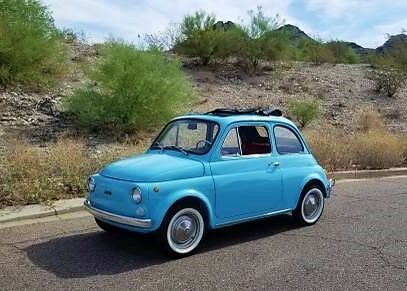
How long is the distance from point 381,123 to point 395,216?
1103cm

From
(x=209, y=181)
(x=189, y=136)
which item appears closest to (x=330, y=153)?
(x=189, y=136)

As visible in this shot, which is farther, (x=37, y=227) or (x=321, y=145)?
(x=321, y=145)

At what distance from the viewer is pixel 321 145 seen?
12633 millimetres

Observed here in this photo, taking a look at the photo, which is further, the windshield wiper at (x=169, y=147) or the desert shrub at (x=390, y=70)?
the desert shrub at (x=390, y=70)

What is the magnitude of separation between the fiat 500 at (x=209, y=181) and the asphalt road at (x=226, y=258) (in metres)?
0.31

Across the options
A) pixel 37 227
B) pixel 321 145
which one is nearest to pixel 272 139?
pixel 37 227

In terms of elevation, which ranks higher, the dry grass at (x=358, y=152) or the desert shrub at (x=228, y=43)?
the desert shrub at (x=228, y=43)

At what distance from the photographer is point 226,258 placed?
5.89 m

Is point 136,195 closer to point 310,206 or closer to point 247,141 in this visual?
point 247,141

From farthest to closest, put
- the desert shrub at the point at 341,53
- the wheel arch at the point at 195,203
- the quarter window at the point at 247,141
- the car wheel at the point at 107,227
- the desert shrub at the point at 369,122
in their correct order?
the desert shrub at the point at 341,53, the desert shrub at the point at 369,122, the quarter window at the point at 247,141, the car wheel at the point at 107,227, the wheel arch at the point at 195,203

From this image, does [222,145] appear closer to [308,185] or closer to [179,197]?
[179,197]

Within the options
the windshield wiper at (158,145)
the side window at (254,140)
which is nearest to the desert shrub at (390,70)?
the side window at (254,140)

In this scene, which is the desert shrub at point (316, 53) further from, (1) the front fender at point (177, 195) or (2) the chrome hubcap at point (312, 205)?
(1) the front fender at point (177, 195)

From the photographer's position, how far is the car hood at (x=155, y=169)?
5773mm
